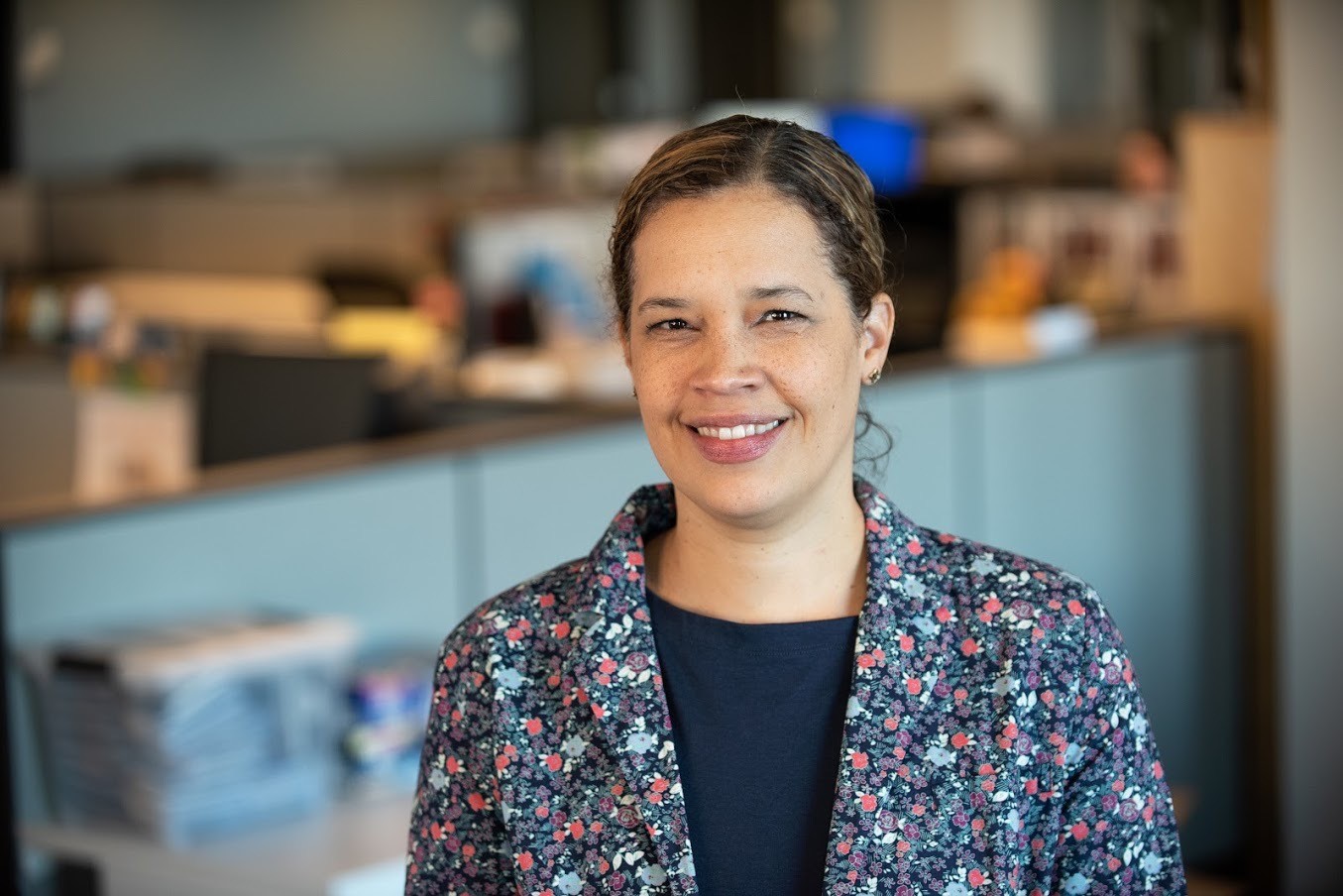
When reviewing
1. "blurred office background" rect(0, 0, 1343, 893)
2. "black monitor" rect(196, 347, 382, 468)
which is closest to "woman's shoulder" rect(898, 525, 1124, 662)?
"blurred office background" rect(0, 0, 1343, 893)

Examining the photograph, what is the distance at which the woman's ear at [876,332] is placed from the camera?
132 centimetres

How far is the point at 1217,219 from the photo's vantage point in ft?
12.2

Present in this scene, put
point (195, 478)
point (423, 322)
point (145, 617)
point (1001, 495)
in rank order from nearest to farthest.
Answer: point (145, 617) → point (195, 478) → point (1001, 495) → point (423, 322)

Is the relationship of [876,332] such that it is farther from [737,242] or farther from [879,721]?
[879,721]

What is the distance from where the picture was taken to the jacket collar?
1.19 m

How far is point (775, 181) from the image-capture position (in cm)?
125

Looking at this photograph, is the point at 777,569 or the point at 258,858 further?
the point at 258,858

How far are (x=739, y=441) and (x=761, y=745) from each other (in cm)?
21

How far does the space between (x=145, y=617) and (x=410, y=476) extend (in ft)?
1.40

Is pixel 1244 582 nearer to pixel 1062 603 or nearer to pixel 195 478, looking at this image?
pixel 195 478

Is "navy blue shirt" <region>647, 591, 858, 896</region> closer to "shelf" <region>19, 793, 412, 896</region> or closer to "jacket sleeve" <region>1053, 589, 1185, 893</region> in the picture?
"jacket sleeve" <region>1053, 589, 1185, 893</region>

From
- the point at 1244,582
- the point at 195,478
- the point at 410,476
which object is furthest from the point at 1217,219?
the point at 195,478

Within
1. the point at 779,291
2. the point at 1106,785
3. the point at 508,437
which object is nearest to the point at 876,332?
the point at 779,291

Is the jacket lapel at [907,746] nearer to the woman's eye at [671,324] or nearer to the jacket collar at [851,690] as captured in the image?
the jacket collar at [851,690]
